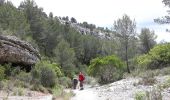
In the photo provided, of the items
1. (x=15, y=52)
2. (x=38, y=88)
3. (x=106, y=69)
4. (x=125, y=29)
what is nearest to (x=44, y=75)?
(x=38, y=88)

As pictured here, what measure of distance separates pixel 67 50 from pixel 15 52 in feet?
105

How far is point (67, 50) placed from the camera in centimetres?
6994

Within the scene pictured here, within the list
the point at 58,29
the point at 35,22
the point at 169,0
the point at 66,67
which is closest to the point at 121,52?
the point at 66,67

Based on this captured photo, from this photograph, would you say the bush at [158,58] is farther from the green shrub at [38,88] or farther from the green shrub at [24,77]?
the green shrub at [24,77]

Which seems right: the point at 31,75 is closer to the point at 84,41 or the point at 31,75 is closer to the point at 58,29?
the point at 58,29

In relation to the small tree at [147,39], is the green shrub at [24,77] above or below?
below

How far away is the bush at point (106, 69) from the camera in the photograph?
34.3 m

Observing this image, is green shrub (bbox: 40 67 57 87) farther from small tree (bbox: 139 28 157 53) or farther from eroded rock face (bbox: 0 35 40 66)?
small tree (bbox: 139 28 157 53)

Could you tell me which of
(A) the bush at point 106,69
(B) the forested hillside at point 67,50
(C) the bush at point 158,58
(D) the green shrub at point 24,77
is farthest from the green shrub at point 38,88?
(C) the bush at point 158,58

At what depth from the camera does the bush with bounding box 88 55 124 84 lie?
34.3 m

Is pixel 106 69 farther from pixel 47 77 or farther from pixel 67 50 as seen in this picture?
pixel 67 50

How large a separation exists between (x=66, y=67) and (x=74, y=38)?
22896mm

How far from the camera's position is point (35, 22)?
238ft

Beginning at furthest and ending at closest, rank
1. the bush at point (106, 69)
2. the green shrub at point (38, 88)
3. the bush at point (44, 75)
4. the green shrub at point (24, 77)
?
the bush at point (44, 75), the green shrub at point (24, 77), the bush at point (106, 69), the green shrub at point (38, 88)
